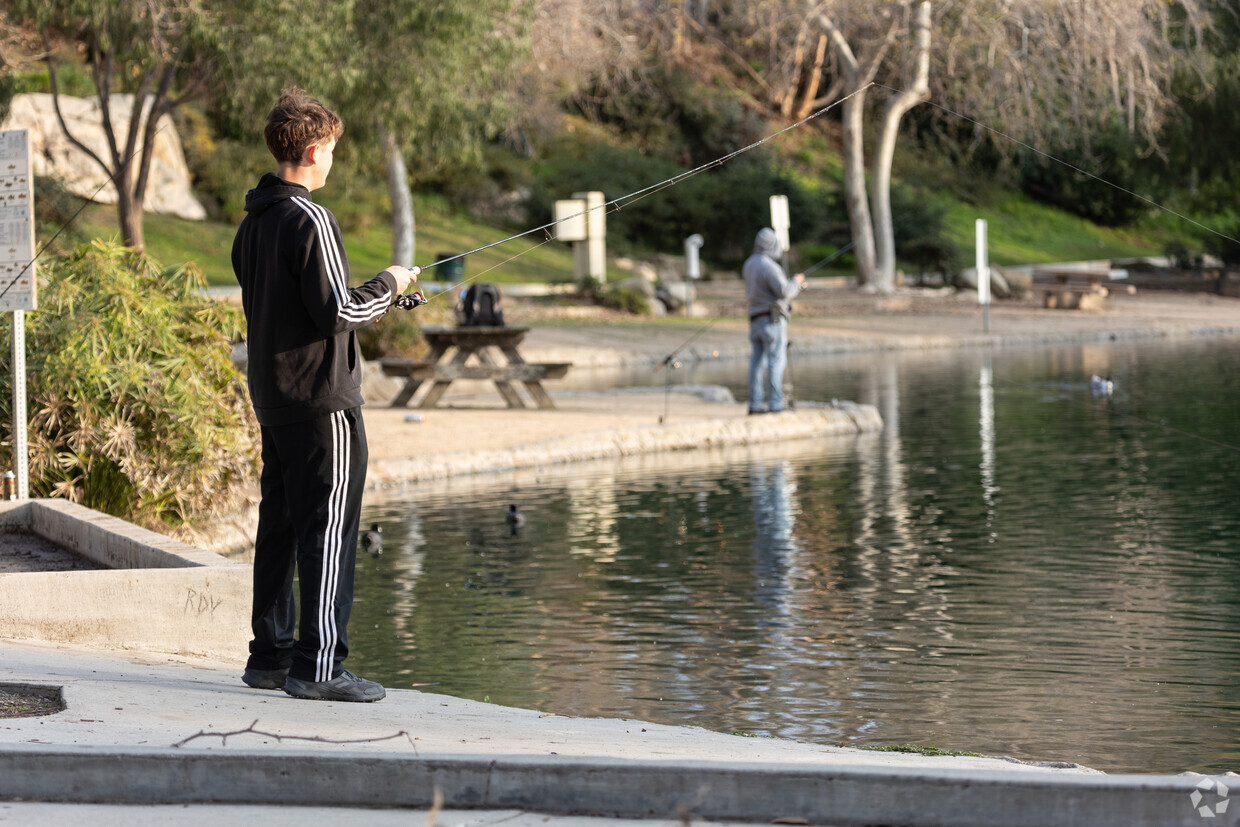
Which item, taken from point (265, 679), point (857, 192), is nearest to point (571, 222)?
point (857, 192)

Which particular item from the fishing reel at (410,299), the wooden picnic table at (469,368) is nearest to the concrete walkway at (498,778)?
the fishing reel at (410,299)

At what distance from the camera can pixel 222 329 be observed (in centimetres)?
1106

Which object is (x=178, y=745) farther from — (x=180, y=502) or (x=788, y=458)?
(x=788, y=458)

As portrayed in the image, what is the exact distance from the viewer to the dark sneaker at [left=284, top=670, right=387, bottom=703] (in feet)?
17.7

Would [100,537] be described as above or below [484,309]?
below

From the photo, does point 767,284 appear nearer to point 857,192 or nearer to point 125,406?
point 125,406

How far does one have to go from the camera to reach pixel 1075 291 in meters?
38.1

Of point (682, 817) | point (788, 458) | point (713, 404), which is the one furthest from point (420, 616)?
point (713, 404)

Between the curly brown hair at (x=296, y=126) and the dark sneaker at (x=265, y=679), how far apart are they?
165cm

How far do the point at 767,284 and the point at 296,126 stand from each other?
11.3m

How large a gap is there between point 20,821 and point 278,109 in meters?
2.34

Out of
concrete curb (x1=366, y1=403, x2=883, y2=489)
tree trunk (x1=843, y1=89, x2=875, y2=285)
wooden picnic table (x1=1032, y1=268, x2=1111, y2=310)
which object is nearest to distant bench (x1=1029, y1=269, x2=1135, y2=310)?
wooden picnic table (x1=1032, y1=268, x2=1111, y2=310)

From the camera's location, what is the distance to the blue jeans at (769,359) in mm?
16469

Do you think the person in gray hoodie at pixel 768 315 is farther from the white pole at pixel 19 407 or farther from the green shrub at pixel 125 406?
the white pole at pixel 19 407
